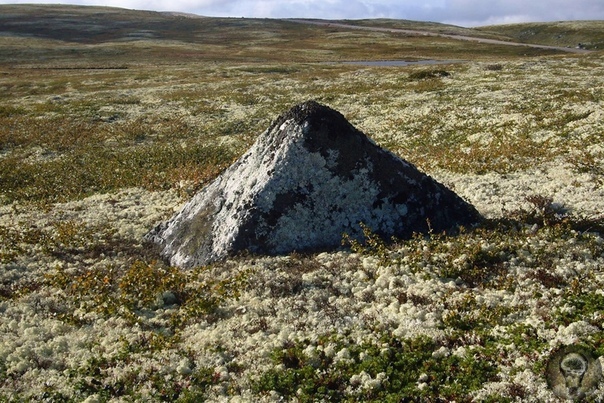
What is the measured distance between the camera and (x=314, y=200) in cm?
1712

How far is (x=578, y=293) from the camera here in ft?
38.8

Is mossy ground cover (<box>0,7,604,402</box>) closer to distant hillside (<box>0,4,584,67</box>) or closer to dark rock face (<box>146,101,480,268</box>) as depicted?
dark rock face (<box>146,101,480,268</box>)

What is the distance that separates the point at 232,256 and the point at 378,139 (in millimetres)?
21536

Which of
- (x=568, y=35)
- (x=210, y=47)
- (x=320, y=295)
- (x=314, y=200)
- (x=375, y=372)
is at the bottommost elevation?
(x=375, y=372)

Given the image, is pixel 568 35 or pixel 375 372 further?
pixel 568 35

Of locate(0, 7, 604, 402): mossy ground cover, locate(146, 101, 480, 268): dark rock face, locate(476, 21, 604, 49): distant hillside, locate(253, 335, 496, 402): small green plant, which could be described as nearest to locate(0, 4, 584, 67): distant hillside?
locate(476, 21, 604, 49): distant hillside

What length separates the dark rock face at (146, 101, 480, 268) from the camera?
1677 centimetres

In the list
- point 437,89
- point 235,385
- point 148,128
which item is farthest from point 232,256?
point 437,89

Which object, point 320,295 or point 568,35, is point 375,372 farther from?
point 568,35

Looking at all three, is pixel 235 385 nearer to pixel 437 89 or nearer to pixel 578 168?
pixel 578 168

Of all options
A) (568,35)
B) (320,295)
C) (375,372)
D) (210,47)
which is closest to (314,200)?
(320,295)

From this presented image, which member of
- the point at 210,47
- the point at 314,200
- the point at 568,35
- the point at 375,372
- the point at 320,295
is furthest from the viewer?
the point at 568,35

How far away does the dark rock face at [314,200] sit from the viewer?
16766 mm

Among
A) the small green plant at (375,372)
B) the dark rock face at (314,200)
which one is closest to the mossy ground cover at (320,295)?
the small green plant at (375,372)
